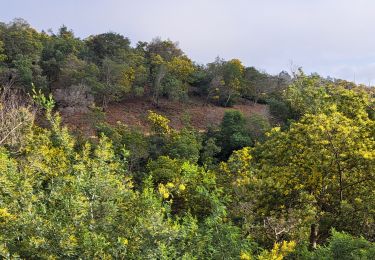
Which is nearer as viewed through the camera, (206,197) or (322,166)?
(206,197)

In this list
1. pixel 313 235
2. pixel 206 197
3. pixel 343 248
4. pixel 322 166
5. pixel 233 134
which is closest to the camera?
pixel 343 248

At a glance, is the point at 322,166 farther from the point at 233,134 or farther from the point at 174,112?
the point at 174,112

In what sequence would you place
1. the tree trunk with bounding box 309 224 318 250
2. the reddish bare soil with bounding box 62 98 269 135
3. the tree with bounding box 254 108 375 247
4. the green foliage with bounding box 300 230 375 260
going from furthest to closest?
1. the reddish bare soil with bounding box 62 98 269 135
2. the tree trunk with bounding box 309 224 318 250
3. the tree with bounding box 254 108 375 247
4. the green foliage with bounding box 300 230 375 260

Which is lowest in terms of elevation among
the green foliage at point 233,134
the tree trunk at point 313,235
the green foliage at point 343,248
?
the tree trunk at point 313,235

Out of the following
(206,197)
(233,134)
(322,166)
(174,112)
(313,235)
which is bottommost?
(313,235)

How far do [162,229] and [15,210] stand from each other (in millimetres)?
1792

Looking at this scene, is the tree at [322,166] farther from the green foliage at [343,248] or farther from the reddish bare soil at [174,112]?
the reddish bare soil at [174,112]

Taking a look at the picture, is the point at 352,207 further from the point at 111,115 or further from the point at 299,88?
the point at 111,115

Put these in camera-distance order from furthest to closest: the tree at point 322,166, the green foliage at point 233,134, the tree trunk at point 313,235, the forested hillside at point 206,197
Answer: the green foliage at point 233,134, the tree trunk at point 313,235, the tree at point 322,166, the forested hillside at point 206,197

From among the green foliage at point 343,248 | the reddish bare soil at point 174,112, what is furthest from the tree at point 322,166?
the reddish bare soil at point 174,112

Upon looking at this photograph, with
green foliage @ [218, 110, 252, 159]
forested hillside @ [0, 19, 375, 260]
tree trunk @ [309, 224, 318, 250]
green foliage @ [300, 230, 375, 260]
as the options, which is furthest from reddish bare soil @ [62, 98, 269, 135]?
green foliage @ [300, 230, 375, 260]

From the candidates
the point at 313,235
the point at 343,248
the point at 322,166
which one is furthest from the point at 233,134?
the point at 343,248

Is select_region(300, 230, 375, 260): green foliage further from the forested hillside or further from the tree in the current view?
the tree

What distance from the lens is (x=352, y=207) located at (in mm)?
8305
